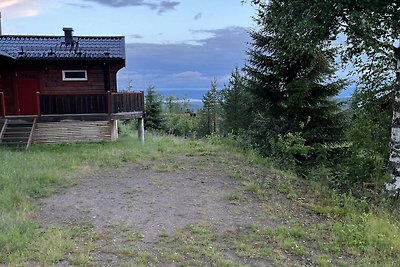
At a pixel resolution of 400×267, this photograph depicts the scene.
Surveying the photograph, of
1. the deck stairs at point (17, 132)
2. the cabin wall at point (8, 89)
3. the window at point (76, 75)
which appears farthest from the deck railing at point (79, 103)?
the cabin wall at point (8, 89)

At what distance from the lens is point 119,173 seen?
9.10 metres

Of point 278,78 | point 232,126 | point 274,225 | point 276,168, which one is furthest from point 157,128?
point 274,225

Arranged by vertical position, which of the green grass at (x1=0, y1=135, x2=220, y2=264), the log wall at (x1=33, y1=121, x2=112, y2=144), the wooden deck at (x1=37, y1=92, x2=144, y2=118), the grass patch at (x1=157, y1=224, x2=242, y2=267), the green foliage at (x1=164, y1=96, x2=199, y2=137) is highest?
the wooden deck at (x1=37, y1=92, x2=144, y2=118)

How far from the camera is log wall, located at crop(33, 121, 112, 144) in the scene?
557 inches

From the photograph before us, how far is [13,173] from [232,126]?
18.1m

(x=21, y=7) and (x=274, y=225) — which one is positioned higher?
(x=21, y=7)

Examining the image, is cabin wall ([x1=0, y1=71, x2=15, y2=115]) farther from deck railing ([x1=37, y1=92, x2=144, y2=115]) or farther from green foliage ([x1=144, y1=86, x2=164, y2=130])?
green foliage ([x1=144, y1=86, x2=164, y2=130])

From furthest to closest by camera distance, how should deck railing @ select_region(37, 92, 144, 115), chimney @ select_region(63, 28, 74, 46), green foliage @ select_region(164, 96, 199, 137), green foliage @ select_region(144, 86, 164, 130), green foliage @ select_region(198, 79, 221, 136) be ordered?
green foliage @ select_region(198, 79, 221, 136)
green foliage @ select_region(164, 96, 199, 137)
green foliage @ select_region(144, 86, 164, 130)
chimney @ select_region(63, 28, 74, 46)
deck railing @ select_region(37, 92, 144, 115)

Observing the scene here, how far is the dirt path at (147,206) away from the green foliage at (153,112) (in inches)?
826

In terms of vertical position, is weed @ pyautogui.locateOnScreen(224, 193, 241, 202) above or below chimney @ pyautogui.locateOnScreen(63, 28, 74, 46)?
below

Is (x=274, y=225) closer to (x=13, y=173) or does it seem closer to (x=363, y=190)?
(x=363, y=190)

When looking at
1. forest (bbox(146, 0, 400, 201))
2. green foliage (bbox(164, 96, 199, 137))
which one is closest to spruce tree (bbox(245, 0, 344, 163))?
forest (bbox(146, 0, 400, 201))

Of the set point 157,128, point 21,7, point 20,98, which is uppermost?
point 21,7

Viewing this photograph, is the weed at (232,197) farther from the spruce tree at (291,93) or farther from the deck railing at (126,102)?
the deck railing at (126,102)
